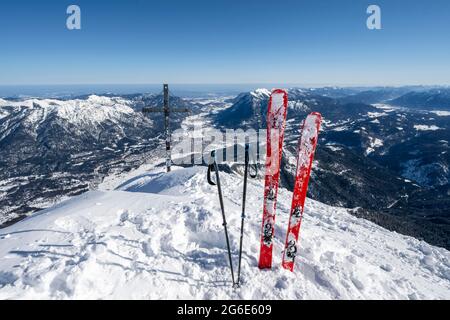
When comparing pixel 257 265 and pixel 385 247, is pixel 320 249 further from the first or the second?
pixel 385 247

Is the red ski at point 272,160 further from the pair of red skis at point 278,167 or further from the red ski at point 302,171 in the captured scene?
the red ski at point 302,171

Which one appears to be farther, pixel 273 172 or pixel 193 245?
pixel 193 245

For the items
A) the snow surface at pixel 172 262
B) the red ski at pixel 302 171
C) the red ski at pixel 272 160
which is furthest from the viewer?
the red ski at pixel 302 171

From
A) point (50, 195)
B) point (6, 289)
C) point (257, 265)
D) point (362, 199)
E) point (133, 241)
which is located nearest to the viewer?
point (6, 289)

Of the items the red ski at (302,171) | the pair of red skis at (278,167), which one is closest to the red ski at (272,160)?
the pair of red skis at (278,167)

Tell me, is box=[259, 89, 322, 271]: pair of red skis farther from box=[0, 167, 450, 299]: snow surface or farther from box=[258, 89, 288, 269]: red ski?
box=[0, 167, 450, 299]: snow surface

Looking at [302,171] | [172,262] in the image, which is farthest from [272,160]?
[172,262]

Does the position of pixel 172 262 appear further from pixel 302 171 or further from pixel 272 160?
pixel 302 171

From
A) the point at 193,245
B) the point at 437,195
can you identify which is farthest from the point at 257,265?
the point at 437,195
